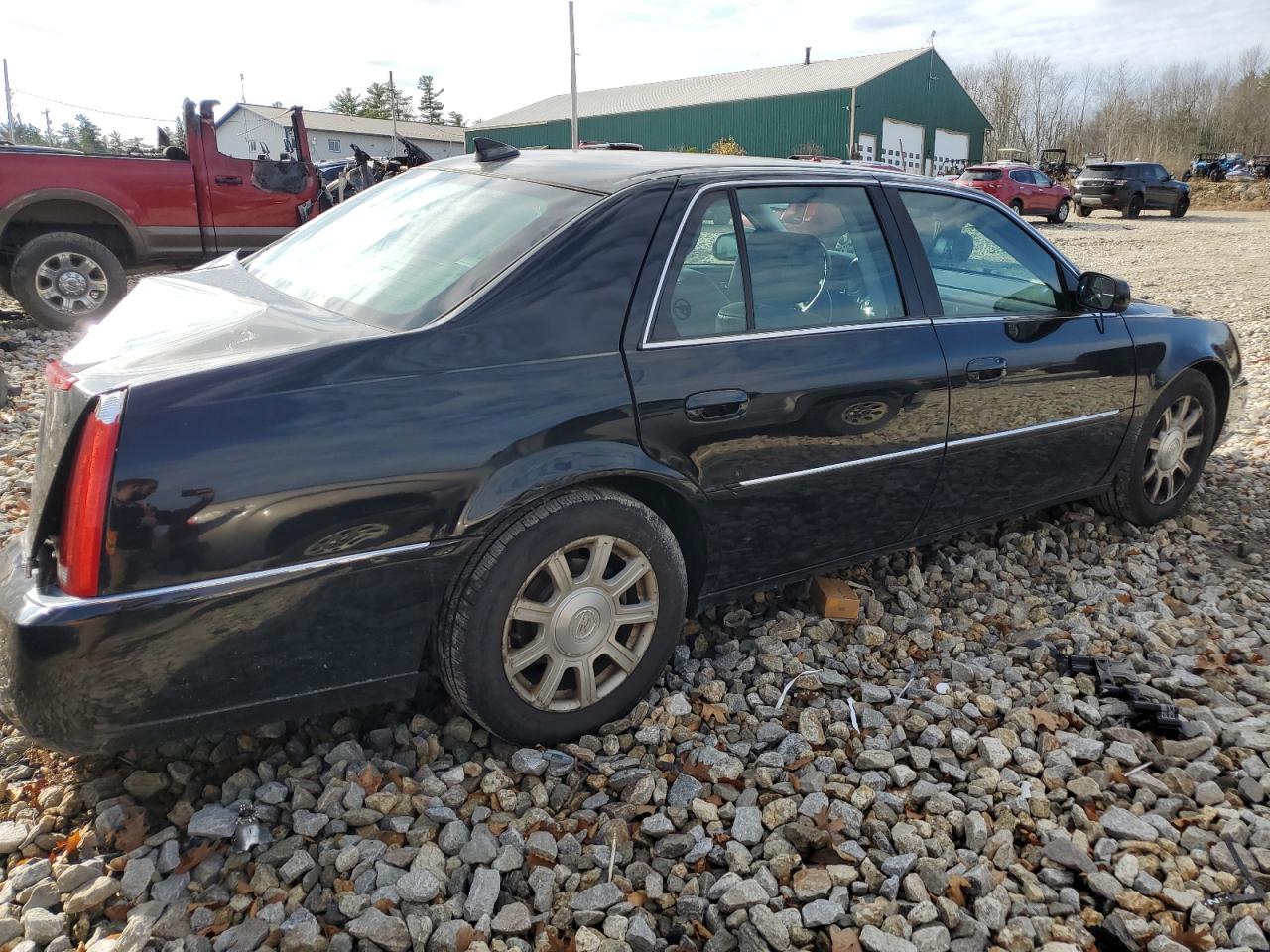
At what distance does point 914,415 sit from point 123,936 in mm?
2723

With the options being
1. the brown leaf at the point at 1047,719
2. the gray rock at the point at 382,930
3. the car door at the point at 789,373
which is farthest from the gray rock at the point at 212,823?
the brown leaf at the point at 1047,719

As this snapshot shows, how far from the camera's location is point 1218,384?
4602 mm

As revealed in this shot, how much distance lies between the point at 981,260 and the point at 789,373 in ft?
4.33

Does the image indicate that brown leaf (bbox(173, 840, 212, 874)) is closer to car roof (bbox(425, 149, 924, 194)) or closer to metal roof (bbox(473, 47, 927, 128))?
car roof (bbox(425, 149, 924, 194))

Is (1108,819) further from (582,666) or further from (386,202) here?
(386,202)

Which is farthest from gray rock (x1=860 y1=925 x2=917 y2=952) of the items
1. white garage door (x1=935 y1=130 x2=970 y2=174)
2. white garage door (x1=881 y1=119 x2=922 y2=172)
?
white garage door (x1=935 y1=130 x2=970 y2=174)

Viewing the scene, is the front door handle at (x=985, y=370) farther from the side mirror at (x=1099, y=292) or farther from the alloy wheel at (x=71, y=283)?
the alloy wheel at (x=71, y=283)

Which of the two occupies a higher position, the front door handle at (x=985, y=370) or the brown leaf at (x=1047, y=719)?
the front door handle at (x=985, y=370)

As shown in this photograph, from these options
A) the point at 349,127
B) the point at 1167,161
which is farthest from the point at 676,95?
the point at 1167,161

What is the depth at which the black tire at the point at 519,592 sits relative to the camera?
2418 millimetres

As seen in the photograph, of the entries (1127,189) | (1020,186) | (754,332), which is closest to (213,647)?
(754,332)

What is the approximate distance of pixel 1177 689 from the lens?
3223mm

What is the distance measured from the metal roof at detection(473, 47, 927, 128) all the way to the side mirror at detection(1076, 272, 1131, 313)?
39.6 m

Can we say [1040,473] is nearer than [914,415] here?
No
